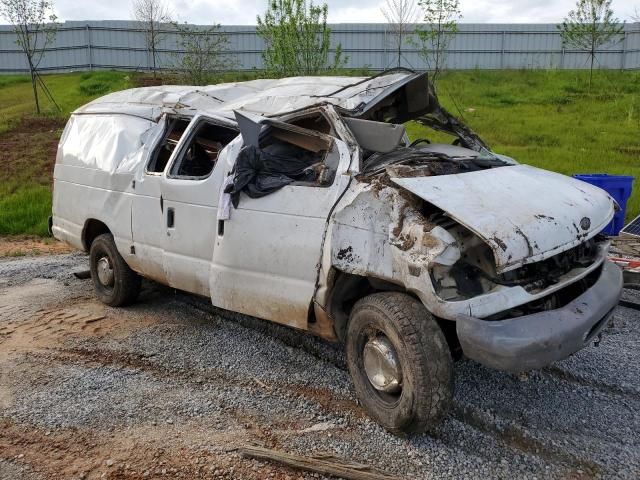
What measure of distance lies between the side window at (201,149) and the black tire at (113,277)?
122 centimetres

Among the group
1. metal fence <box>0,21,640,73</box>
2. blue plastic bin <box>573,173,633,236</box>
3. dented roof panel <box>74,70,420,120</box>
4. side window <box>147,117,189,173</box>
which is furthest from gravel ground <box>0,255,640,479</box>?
metal fence <box>0,21,640,73</box>

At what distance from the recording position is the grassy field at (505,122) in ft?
36.7

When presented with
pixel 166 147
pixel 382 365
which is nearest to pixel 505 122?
pixel 166 147

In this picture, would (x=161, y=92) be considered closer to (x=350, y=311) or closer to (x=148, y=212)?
(x=148, y=212)

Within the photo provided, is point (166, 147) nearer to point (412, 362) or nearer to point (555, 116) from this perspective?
point (412, 362)

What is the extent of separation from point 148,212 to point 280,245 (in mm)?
1834

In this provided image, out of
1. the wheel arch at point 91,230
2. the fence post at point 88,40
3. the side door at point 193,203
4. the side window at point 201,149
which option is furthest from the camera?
the fence post at point 88,40

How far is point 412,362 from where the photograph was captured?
315cm

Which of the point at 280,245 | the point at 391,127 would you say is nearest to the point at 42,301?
the point at 280,245

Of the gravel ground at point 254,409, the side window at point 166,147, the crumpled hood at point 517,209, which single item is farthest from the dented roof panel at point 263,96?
the gravel ground at point 254,409

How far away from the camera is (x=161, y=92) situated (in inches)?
241

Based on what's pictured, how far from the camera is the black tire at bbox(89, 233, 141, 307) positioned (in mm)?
5766

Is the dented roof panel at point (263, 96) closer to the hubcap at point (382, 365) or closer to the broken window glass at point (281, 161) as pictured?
the broken window glass at point (281, 161)

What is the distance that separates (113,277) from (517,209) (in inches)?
163
